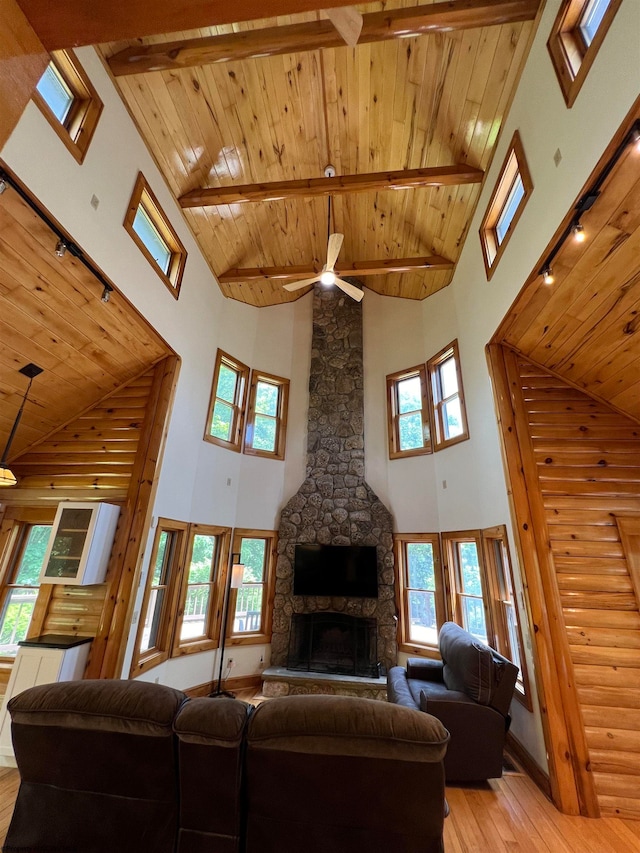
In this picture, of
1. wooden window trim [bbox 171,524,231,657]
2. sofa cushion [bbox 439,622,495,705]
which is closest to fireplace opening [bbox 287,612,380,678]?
wooden window trim [bbox 171,524,231,657]

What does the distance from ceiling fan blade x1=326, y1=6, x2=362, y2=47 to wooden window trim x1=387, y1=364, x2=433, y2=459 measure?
15.2 feet

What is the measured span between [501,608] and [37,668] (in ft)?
14.3

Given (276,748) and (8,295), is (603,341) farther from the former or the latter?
(8,295)

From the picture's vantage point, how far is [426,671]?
395 centimetres

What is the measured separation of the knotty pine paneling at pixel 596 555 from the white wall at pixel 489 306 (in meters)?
0.42

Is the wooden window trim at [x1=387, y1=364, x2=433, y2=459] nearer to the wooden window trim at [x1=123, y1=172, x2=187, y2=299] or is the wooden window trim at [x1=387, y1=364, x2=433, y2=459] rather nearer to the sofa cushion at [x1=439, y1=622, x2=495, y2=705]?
the sofa cushion at [x1=439, y1=622, x2=495, y2=705]

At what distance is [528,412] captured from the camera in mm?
3639

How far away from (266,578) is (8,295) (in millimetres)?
4532

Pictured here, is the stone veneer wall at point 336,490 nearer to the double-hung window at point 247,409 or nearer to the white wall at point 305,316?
the white wall at point 305,316

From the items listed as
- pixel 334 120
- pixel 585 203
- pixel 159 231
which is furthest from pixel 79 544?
pixel 334 120

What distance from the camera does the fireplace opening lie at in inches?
197

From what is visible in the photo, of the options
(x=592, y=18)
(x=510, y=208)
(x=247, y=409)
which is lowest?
(x=247, y=409)

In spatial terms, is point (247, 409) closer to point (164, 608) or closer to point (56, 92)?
point (164, 608)

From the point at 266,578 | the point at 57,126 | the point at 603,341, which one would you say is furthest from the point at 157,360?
the point at 603,341
